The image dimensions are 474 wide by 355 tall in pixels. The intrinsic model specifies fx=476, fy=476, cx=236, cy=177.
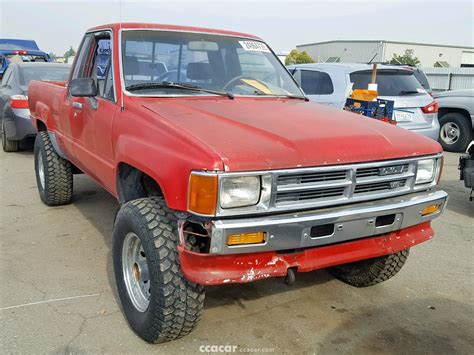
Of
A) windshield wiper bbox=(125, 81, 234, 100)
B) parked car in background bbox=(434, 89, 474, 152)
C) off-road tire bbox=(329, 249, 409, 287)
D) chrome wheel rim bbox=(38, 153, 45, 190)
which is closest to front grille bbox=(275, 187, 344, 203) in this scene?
off-road tire bbox=(329, 249, 409, 287)

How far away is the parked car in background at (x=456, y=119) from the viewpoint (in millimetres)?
9867

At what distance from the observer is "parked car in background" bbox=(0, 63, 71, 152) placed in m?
8.22

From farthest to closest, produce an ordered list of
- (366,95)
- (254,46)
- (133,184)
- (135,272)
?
1. (366,95)
2. (254,46)
3. (133,184)
4. (135,272)

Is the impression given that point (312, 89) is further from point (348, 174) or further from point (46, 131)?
point (348, 174)

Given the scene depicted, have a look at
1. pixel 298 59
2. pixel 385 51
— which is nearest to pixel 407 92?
pixel 298 59

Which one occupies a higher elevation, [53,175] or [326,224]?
[326,224]

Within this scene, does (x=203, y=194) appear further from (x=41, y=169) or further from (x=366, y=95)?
(x=366, y=95)

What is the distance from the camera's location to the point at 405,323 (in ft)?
10.7

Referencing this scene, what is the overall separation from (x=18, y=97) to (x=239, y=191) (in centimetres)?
709

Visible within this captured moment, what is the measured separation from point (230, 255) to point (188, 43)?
7.06 ft

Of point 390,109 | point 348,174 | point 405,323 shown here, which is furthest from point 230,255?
point 390,109

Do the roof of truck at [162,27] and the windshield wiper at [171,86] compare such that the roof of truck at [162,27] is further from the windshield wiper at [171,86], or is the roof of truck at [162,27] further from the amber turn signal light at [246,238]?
the amber turn signal light at [246,238]

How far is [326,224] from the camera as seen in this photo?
2.62 m

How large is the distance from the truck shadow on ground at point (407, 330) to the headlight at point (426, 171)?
3.23ft
